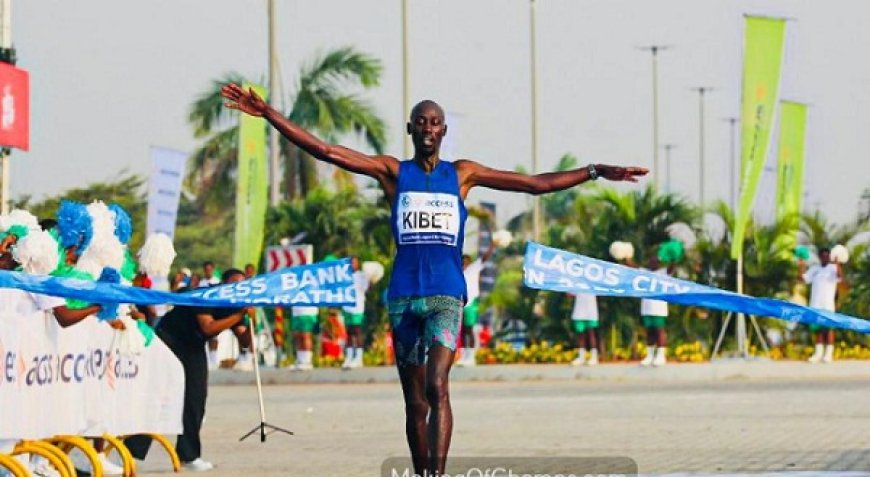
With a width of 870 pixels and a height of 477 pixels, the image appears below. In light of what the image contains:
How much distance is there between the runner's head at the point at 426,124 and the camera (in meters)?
10.6

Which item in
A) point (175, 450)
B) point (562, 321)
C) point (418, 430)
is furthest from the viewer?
point (562, 321)

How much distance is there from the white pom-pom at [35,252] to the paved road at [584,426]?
231 centimetres

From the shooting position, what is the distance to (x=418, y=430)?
10.7m

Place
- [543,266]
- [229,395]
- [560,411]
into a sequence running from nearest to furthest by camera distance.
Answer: [543,266] < [560,411] < [229,395]

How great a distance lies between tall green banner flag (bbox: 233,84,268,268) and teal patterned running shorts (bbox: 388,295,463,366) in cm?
2713

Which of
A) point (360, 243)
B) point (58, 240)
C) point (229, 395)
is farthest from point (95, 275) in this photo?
point (360, 243)

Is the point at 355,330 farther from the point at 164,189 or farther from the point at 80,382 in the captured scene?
the point at 80,382

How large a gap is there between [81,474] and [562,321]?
2283 cm

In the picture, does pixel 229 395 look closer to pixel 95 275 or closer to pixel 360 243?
pixel 360 243

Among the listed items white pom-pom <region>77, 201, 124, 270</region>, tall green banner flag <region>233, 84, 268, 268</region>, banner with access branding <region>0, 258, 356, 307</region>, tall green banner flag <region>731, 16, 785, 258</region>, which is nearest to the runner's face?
tall green banner flag <region>731, 16, 785, 258</region>

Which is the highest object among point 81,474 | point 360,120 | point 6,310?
point 360,120

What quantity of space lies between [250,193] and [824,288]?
390 inches

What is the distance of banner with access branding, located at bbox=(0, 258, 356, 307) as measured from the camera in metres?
11.8

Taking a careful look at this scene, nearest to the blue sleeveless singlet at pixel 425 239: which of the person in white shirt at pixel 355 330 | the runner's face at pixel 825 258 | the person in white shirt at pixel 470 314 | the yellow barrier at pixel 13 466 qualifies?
the yellow barrier at pixel 13 466
